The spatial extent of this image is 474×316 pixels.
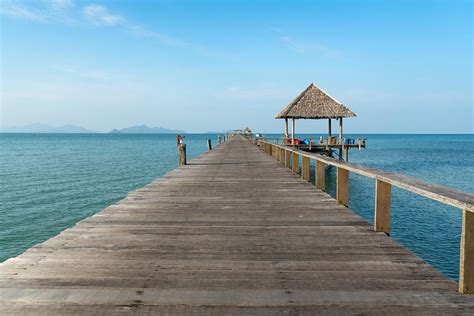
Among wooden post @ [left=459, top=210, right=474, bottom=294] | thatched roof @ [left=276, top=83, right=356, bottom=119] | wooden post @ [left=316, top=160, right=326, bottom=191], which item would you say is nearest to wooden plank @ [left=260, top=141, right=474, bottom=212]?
wooden post @ [left=459, top=210, right=474, bottom=294]

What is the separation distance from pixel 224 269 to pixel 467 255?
7.21 feet

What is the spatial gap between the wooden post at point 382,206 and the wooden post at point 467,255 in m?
1.89

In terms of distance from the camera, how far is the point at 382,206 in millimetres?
5137

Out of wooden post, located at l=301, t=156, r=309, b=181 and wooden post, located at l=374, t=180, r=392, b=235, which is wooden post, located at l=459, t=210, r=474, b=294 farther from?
wooden post, located at l=301, t=156, r=309, b=181

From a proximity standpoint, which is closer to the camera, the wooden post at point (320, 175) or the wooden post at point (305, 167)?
the wooden post at point (320, 175)

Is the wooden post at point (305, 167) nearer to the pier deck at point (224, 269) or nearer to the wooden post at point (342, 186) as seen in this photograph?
the wooden post at point (342, 186)

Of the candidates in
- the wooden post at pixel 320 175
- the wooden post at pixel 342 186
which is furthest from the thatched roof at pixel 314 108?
the wooden post at pixel 342 186

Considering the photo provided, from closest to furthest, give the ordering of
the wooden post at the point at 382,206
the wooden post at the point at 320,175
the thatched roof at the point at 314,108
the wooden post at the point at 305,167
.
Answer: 1. the wooden post at the point at 382,206
2. the wooden post at the point at 320,175
3. the wooden post at the point at 305,167
4. the thatched roof at the point at 314,108

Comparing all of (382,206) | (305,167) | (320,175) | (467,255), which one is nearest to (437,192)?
(467,255)

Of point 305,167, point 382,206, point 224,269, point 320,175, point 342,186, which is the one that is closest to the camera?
point 224,269

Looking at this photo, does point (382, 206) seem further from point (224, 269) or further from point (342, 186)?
point (224, 269)

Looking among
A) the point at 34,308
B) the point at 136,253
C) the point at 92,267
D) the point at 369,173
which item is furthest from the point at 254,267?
the point at 369,173

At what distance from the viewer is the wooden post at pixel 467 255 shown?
316 centimetres

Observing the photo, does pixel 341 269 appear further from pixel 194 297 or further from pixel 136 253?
pixel 136 253
